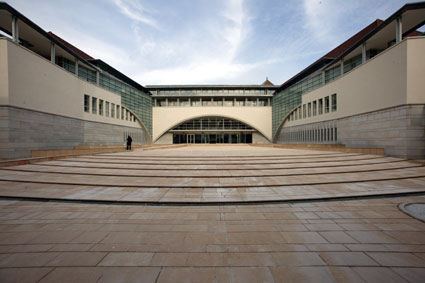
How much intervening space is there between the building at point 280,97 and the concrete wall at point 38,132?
0.07 m

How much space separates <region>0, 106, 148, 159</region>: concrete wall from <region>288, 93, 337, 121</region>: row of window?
103 ft

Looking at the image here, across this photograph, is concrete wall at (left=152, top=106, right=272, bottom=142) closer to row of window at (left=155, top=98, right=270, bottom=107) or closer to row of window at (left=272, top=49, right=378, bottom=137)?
row of window at (left=155, top=98, right=270, bottom=107)

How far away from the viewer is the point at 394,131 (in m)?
13.5

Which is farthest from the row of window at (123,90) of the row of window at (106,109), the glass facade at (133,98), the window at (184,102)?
the window at (184,102)

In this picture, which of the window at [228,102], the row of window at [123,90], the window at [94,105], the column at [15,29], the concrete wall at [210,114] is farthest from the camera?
the window at [228,102]

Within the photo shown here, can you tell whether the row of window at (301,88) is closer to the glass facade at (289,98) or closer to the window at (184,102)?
the glass facade at (289,98)

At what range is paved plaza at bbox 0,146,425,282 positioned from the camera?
2.54 metres

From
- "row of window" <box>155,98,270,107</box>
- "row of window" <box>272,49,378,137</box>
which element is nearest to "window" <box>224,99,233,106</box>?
"row of window" <box>155,98,270,107</box>

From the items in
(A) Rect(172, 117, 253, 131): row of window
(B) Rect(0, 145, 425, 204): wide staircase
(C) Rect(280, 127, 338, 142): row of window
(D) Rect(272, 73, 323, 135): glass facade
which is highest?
(D) Rect(272, 73, 323, 135): glass facade

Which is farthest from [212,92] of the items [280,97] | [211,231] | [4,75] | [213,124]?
[211,231]

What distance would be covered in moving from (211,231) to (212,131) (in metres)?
40.9

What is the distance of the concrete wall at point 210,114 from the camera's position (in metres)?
42.1

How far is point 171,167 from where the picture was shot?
32.1 ft

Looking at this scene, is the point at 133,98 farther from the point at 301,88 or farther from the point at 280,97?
the point at 301,88
